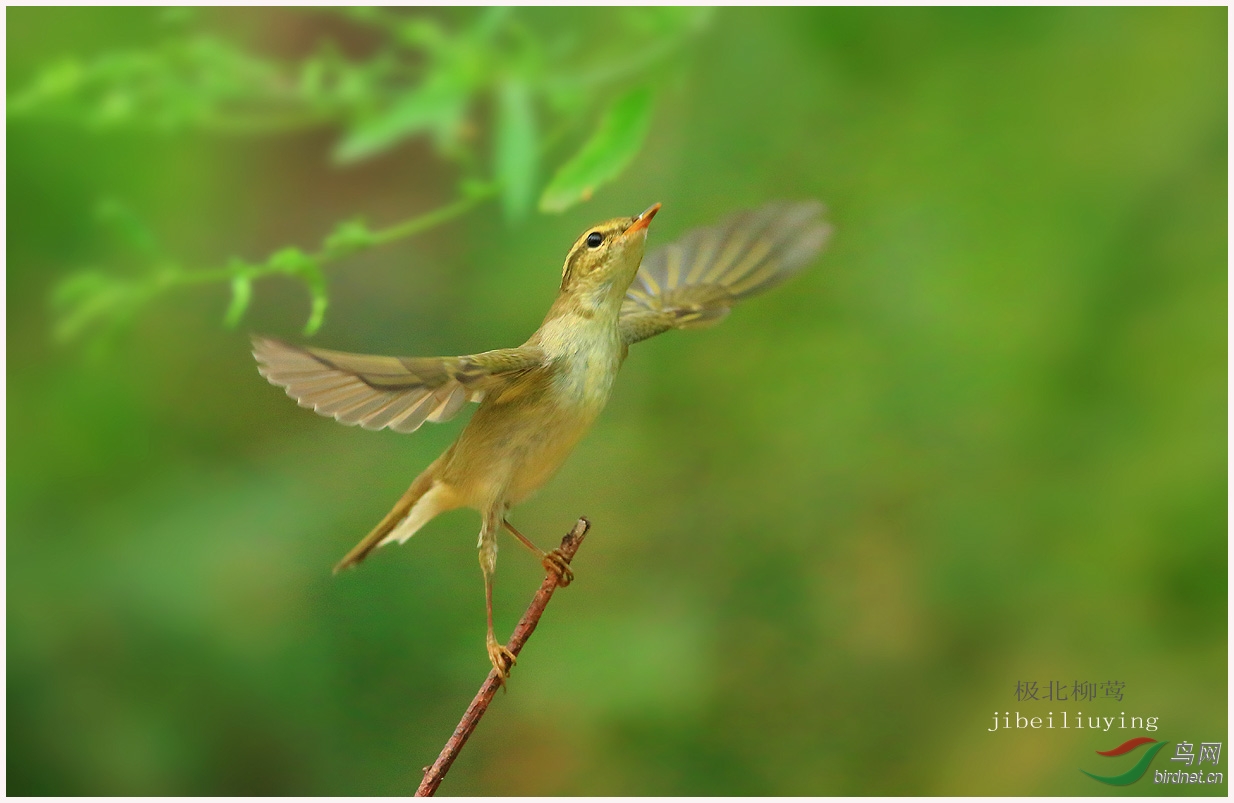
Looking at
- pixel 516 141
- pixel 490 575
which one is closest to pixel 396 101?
pixel 516 141

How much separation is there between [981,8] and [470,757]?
5.41 feet

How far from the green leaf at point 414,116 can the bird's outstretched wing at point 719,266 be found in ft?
1.18

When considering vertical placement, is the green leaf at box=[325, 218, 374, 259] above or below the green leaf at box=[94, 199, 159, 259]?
above

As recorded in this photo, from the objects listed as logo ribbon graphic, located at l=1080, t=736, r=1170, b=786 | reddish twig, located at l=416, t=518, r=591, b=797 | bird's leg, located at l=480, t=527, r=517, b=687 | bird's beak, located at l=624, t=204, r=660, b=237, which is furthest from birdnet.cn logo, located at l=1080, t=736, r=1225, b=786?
reddish twig, located at l=416, t=518, r=591, b=797

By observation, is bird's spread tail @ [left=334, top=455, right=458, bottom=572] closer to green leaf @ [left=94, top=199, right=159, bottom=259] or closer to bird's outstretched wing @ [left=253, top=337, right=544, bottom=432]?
bird's outstretched wing @ [left=253, top=337, right=544, bottom=432]

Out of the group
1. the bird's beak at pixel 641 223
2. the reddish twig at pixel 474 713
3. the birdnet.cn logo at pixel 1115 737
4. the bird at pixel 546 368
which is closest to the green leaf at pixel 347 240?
the bird at pixel 546 368

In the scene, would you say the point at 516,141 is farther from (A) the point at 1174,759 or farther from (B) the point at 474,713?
(A) the point at 1174,759

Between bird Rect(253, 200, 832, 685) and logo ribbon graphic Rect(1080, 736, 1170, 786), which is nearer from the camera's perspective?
bird Rect(253, 200, 832, 685)

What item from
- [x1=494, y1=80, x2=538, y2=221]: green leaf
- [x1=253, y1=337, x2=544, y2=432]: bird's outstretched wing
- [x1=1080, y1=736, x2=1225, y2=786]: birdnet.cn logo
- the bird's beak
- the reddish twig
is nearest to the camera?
the reddish twig

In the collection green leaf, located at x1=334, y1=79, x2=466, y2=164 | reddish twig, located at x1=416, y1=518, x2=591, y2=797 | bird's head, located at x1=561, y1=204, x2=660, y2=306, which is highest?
green leaf, located at x1=334, y1=79, x2=466, y2=164

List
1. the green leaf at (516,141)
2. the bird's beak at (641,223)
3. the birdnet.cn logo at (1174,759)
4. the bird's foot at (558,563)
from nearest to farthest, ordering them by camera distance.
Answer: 1. the bird's foot at (558,563)
2. the bird's beak at (641,223)
3. the green leaf at (516,141)
4. the birdnet.cn logo at (1174,759)

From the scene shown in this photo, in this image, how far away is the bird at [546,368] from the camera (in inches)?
46.0

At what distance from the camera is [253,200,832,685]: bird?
1.17 meters

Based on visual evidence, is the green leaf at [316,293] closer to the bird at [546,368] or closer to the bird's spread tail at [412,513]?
the bird at [546,368]
